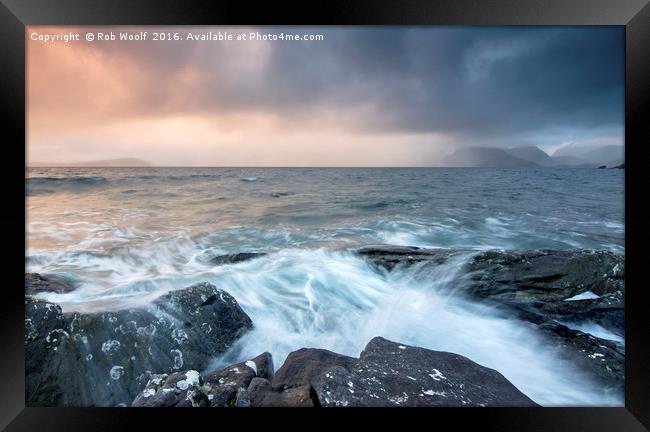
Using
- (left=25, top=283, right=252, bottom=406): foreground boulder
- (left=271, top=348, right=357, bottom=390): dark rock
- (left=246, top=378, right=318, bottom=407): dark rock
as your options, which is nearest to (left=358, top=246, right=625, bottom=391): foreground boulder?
(left=271, top=348, right=357, bottom=390): dark rock

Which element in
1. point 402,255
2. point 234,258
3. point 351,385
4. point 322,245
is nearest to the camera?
point 351,385

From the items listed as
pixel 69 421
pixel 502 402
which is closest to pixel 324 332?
pixel 502 402

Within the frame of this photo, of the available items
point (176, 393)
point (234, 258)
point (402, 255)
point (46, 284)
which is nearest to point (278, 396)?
point (176, 393)

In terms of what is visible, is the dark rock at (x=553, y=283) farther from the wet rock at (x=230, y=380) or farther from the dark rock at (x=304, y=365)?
the wet rock at (x=230, y=380)

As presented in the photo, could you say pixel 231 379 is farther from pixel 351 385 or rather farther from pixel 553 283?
pixel 553 283

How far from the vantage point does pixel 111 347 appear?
7.65 ft

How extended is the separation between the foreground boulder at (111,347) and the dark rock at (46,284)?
15 centimetres

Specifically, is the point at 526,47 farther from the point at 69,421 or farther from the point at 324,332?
the point at 69,421

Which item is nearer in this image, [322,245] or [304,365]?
[304,365]

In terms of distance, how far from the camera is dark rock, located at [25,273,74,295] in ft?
7.88

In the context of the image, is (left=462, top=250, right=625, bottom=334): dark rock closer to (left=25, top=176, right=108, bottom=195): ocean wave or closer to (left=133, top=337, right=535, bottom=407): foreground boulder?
(left=133, top=337, right=535, bottom=407): foreground boulder

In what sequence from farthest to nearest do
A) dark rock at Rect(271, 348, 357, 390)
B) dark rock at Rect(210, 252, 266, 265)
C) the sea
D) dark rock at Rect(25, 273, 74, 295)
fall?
dark rock at Rect(210, 252, 266, 265), the sea, dark rock at Rect(25, 273, 74, 295), dark rock at Rect(271, 348, 357, 390)

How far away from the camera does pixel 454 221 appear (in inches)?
154

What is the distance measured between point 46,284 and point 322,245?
2.69m
